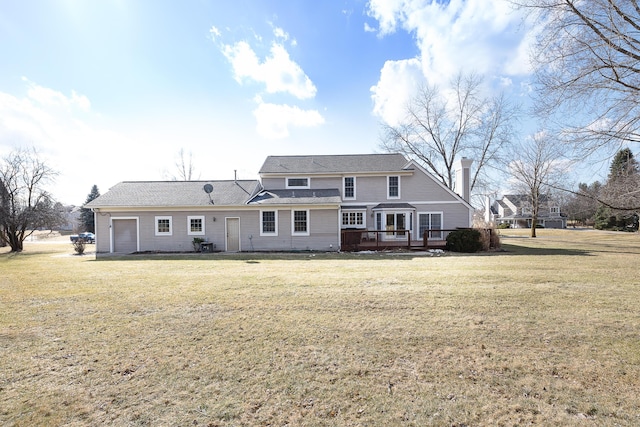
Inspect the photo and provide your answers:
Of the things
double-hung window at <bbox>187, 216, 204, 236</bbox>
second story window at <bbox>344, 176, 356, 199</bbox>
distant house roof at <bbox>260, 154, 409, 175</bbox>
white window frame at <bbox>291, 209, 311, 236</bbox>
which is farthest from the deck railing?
double-hung window at <bbox>187, 216, 204, 236</bbox>

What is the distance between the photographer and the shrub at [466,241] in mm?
16594

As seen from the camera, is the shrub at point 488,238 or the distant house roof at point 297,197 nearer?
the shrub at point 488,238

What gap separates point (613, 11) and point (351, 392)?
41.8 feet

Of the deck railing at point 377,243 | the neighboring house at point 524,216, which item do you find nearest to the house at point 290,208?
the deck railing at point 377,243

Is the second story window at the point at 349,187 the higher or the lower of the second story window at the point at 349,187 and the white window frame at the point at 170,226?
the higher

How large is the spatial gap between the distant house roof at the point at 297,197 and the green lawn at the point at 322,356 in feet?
36.8

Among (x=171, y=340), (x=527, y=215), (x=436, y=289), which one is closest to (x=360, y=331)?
(x=171, y=340)

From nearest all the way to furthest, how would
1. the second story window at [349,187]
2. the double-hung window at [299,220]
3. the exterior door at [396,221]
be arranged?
the double-hung window at [299,220]
the exterior door at [396,221]
the second story window at [349,187]

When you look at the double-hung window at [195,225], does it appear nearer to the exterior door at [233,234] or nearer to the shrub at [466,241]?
the exterior door at [233,234]

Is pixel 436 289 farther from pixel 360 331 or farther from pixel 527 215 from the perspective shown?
pixel 527 215

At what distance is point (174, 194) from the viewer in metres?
20.2

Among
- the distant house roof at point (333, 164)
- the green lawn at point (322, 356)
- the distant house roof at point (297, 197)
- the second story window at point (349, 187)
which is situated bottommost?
the green lawn at point (322, 356)

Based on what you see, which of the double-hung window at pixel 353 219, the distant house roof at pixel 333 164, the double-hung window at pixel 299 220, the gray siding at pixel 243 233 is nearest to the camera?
the gray siding at pixel 243 233

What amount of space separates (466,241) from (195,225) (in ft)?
52.7
